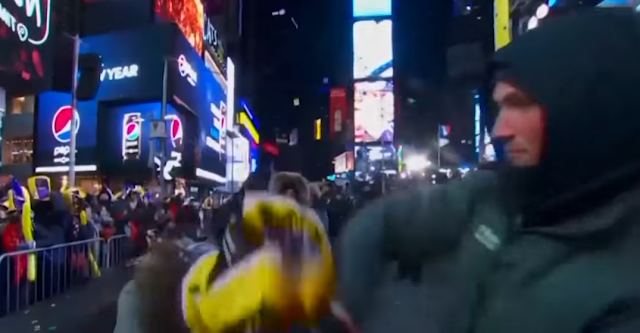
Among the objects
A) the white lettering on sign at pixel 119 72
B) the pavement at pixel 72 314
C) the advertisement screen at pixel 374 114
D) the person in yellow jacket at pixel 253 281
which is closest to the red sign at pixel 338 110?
the advertisement screen at pixel 374 114

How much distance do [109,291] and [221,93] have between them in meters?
45.6

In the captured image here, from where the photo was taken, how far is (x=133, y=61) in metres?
33.9

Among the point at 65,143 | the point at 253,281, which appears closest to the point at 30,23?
the point at 253,281

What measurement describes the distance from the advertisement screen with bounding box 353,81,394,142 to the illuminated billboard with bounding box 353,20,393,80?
5.67 feet

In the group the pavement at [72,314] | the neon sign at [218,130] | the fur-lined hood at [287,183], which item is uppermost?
the neon sign at [218,130]

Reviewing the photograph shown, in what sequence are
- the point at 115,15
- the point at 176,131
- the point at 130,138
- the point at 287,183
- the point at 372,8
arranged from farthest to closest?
the point at 372,8
the point at 115,15
the point at 176,131
the point at 130,138
the point at 287,183

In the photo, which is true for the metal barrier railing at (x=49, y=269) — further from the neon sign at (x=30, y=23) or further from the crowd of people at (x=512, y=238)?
the crowd of people at (x=512, y=238)

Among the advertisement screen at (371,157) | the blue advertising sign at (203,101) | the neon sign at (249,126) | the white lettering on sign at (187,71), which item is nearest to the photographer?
the blue advertising sign at (203,101)

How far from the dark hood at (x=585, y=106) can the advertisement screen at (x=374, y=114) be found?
5067 cm

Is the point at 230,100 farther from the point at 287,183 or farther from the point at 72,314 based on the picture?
the point at 287,183

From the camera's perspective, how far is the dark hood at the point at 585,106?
94cm

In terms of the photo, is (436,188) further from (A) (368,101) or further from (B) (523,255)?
(A) (368,101)

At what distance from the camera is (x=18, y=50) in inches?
263

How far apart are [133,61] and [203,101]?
9246mm
